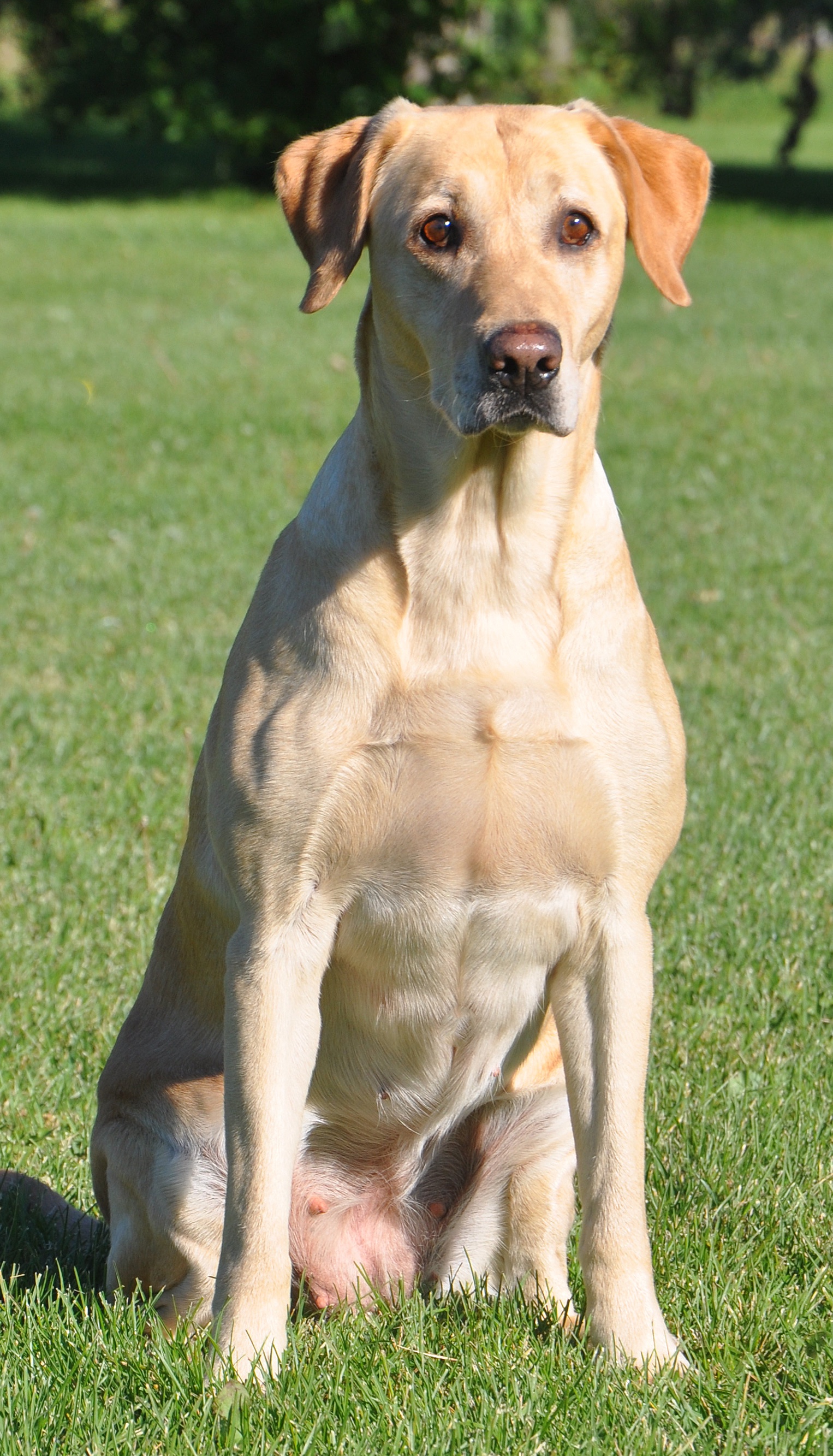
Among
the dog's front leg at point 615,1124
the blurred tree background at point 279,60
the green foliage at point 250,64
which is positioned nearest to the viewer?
the dog's front leg at point 615,1124

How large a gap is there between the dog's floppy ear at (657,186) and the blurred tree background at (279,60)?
768 inches

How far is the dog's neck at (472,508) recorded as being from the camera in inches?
99.1

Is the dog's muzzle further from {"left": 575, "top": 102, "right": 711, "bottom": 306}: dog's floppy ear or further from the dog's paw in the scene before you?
the dog's paw

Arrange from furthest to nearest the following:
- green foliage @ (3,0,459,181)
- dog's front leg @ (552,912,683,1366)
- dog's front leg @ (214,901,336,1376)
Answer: green foliage @ (3,0,459,181) < dog's front leg @ (552,912,683,1366) < dog's front leg @ (214,901,336,1376)

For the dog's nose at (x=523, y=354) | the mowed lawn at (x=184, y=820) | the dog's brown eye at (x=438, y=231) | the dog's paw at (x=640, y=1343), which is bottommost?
the mowed lawn at (x=184, y=820)

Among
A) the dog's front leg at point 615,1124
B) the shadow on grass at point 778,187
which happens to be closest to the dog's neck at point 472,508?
the dog's front leg at point 615,1124

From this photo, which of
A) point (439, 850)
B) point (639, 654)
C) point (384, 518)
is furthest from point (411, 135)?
point (439, 850)

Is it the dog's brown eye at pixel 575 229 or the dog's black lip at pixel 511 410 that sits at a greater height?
the dog's brown eye at pixel 575 229

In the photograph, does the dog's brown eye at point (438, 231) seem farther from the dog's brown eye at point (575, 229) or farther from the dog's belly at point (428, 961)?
the dog's belly at point (428, 961)

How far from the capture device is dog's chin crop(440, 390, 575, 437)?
2436 mm

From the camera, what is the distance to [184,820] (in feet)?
15.5

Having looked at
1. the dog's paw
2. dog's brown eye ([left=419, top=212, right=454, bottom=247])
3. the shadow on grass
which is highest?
dog's brown eye ([left=419, top=212, right=454, bottom=247])

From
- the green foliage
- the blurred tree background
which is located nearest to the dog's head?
the blurred tree background

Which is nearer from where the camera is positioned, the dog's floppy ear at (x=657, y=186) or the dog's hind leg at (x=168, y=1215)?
the dog's hind leg at (x=168, y=1215)
